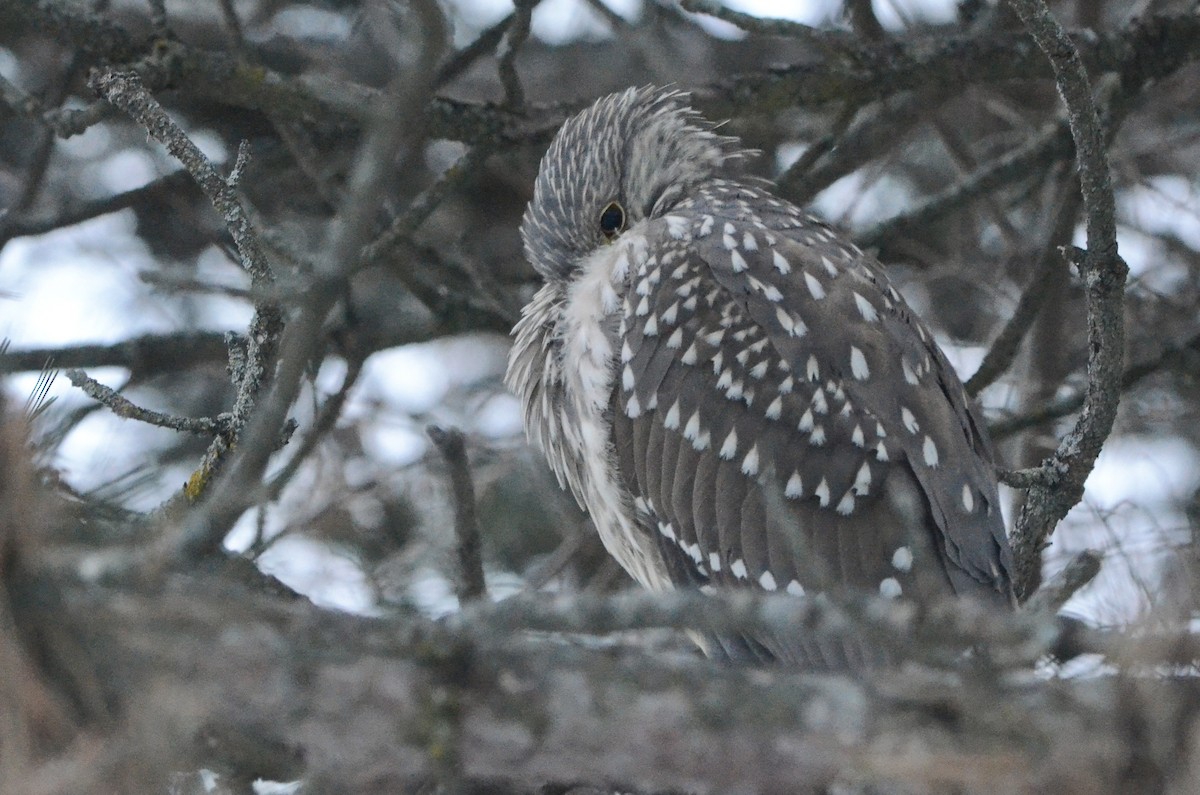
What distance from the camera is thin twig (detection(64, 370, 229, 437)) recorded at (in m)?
2.31

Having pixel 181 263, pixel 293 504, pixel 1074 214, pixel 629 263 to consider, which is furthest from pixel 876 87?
pixel 181 263

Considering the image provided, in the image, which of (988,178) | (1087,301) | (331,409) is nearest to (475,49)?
(331,409)

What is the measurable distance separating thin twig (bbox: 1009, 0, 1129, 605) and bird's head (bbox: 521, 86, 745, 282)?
136 cm

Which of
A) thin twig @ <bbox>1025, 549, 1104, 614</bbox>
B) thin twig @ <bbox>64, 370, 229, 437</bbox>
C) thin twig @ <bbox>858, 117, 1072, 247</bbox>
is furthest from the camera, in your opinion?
thin twig @ <bbox>858, 117, 1072, 247</bbox>

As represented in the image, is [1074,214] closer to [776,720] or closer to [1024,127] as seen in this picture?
[1024,127]

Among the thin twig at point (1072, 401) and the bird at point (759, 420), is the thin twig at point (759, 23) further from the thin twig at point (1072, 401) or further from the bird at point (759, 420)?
the thin twig at point (1072, 401)

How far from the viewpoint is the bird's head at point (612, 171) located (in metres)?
3.73

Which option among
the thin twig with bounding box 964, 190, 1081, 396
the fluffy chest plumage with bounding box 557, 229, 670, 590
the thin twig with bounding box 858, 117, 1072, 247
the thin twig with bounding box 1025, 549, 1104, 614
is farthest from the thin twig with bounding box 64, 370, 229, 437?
the thin twig with bounding box 858, 117, 1072, 247

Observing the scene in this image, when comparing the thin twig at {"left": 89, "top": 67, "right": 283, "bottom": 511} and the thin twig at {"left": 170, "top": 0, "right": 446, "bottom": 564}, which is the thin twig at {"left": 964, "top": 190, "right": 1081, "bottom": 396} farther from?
the thin twig at {"left": 170, "top": 0, "right": 446, "bottom": 564}

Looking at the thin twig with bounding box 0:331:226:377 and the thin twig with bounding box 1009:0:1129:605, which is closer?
the thin twig with bounding box 1009:0:1129:605

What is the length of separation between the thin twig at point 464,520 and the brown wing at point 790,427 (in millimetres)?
393

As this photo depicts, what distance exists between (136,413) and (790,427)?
144 cm

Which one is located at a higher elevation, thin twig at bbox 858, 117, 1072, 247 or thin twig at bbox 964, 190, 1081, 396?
thin twig at bbox 858, 117, 1072, 247

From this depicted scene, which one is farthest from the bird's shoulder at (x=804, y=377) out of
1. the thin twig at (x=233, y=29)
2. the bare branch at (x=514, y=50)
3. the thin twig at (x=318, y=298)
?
the thin twig at (x=318, y=298)
